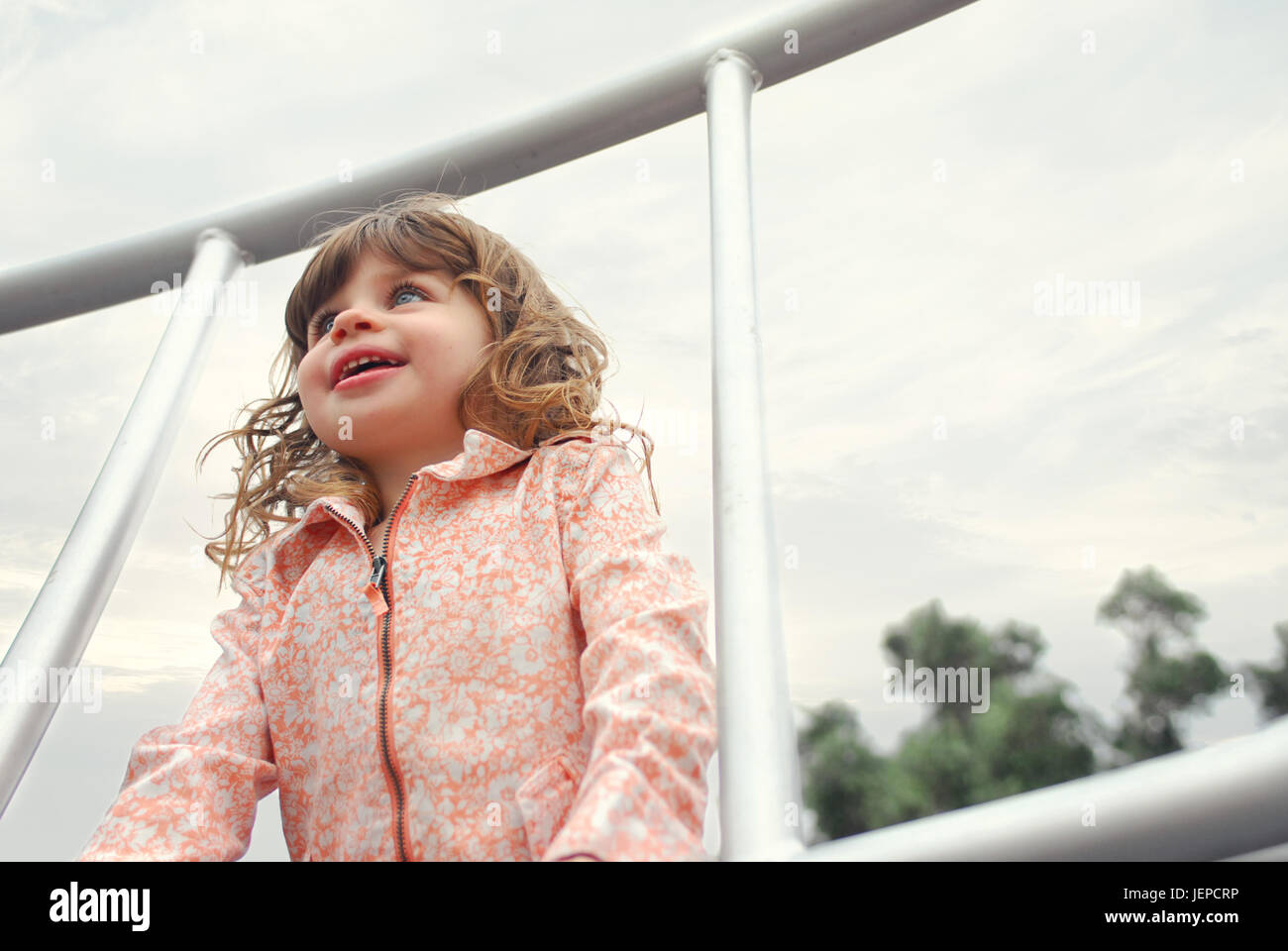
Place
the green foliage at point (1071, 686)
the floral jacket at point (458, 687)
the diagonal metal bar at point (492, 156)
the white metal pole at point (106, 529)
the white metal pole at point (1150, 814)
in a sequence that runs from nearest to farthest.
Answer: the white metal pole at point (1150, 814) → the floral jacket at point (458, 687) → the green foliage at point (1071, 686) → the white metal pole at point (106, 529) → the diagonal metal bar at point (492, 156)

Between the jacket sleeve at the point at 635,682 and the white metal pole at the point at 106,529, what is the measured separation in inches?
20.3

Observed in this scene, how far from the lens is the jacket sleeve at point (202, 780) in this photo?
72 centimetres

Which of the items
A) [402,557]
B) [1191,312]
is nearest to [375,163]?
[402,557]

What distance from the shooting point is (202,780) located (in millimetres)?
765

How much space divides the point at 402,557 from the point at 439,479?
78 millimetres

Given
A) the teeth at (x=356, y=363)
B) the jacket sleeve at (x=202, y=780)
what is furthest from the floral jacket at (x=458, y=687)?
the teeth at (x=356, y=363)

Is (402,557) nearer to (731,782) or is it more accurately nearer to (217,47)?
(731,782)

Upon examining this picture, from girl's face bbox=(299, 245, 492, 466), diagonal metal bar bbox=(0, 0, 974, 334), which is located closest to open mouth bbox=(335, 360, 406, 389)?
girl's face bbox=(299, 245, 492, 466)

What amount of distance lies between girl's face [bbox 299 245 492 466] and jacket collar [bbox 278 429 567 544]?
0.03 metres

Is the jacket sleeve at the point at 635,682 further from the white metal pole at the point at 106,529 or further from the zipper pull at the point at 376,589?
the white metal pole at the point at 106,529

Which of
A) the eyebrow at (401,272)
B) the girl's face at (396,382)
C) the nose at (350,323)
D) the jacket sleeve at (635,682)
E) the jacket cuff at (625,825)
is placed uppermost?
the eyebrow at (401,272)

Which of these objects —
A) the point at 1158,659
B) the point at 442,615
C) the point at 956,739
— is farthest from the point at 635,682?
the point at 956,739

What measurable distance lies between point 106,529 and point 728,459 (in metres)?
0.67
